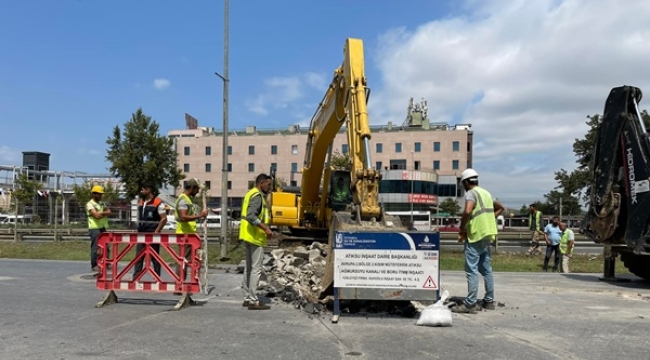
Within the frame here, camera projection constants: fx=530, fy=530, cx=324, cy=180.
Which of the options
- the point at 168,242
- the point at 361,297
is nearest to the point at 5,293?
the point at 168,242

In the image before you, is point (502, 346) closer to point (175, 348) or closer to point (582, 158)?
point (175, 348)

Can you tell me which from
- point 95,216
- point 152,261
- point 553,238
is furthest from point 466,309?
point 553,238

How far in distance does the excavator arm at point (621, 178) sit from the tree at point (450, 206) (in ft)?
213

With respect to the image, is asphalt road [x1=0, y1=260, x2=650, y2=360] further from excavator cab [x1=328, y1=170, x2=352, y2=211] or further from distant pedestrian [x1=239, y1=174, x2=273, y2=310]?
excavator cab [x1=328, y1=170, x2=352, y2=211]

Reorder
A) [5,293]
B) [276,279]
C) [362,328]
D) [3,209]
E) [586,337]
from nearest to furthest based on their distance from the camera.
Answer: [586,337] → [362,328] → [5,293] → [276,279] → [3,209]

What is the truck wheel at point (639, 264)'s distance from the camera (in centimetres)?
1131

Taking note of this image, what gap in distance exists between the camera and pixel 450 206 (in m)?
76.9

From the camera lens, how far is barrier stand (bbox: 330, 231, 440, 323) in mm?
7031

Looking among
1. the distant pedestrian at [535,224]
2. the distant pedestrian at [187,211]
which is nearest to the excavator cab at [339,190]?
the distant pedestrian at [535,224]

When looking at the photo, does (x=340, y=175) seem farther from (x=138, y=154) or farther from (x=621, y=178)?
(x=138, y=154)

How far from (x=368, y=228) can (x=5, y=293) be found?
619 centimetres

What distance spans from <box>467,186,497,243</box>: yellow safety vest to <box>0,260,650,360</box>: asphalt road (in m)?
1.12

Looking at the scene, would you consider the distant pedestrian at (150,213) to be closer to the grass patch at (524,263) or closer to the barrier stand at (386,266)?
the barrier stand at (386,266)

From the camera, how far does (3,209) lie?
62281mm
